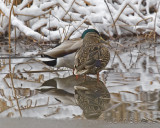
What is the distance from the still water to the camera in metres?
2.87

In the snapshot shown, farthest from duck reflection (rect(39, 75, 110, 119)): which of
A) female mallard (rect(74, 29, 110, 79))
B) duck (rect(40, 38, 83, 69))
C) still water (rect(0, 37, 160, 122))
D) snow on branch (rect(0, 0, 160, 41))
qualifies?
snow on branch (rect(0, 0, 160, 41))

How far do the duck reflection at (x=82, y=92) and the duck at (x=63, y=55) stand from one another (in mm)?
367

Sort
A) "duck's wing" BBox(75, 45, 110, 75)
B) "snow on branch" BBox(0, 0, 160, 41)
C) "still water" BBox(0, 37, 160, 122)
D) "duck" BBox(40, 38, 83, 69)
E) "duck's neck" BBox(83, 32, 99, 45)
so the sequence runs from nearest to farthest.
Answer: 1. "still water" BBox(0, 37, 160, 122)
2. "duck's wing" BBox(75, 45, 110, 75)
3. "duck's neck" BBox(83, 32, 99, 45)
4. "duck" BBox(40, 38, 83, 69)
5. "snow on branch" BBox(0, 0, 160, 41)

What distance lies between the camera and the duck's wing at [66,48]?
4684 mm

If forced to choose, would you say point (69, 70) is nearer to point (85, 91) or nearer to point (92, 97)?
point (85, 91)

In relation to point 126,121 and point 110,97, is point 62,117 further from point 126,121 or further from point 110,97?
point 110,97

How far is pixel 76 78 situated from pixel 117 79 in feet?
1.43

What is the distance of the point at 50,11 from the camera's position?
708 cm

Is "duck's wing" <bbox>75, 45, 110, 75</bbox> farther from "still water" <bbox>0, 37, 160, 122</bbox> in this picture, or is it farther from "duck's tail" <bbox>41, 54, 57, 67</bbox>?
"duck's tail" <bbox>41, 54, 57, 67</bbox>

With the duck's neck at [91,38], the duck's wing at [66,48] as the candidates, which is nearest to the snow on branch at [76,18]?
the duck's wing at [66,48]

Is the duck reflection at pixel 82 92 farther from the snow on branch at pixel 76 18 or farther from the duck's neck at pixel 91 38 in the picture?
the snow on branch at pixel 76 18

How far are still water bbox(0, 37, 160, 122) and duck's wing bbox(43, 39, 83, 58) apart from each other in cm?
17

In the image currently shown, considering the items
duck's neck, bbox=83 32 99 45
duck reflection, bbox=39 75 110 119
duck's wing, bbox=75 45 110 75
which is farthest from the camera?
duck's neck, bbox=83 32 99 45

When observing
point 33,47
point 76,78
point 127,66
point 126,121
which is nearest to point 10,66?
point 76,78
